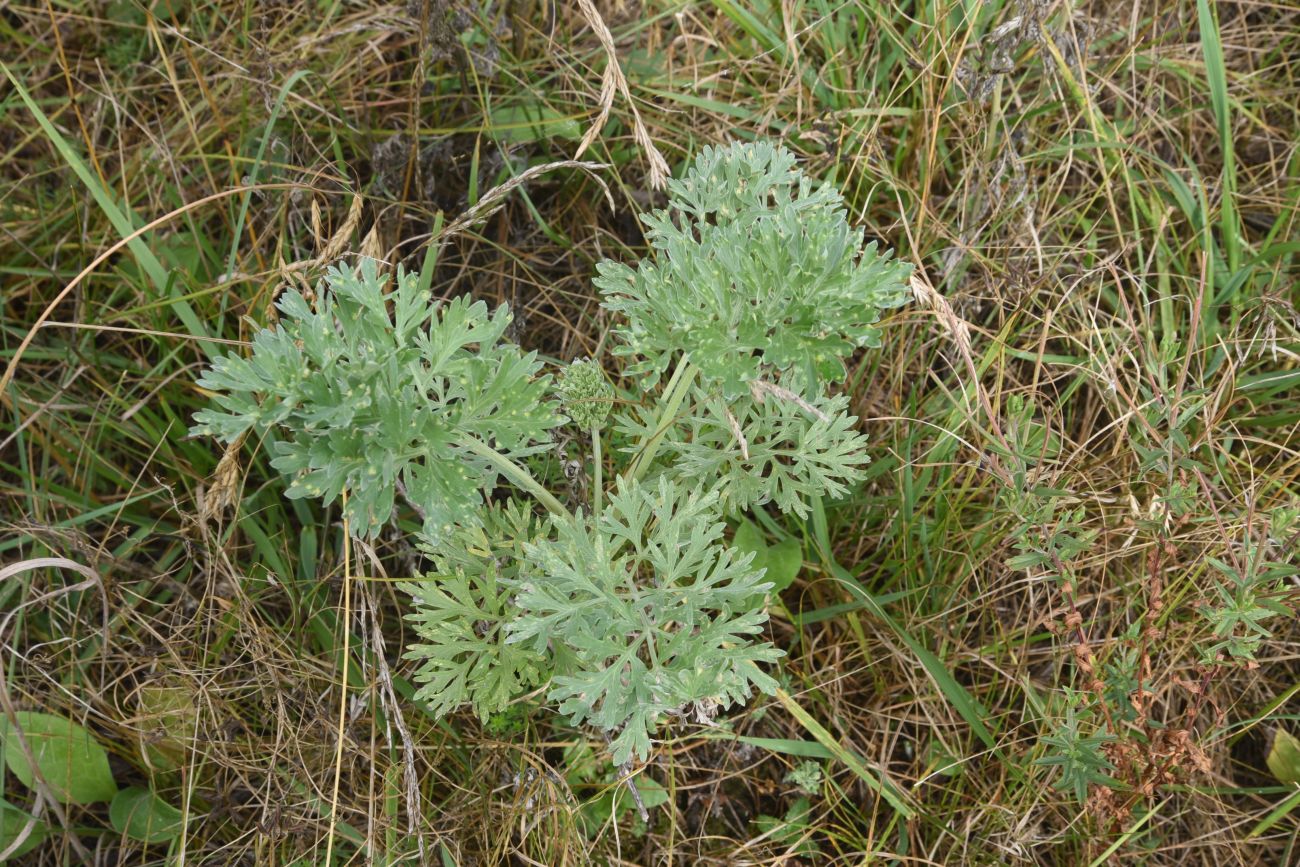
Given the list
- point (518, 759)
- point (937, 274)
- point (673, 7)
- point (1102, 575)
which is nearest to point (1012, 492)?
point (1102, 575)

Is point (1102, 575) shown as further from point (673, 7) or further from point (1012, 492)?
point (673, 7)

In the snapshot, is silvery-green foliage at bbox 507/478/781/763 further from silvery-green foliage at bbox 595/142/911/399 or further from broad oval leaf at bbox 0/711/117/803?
broad oval leaf at bbox 0/711/117/803

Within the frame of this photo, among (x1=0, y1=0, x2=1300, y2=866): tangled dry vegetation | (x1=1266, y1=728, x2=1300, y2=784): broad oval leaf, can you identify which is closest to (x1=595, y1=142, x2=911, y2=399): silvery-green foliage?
(x1=0, y1=0, x2=1300, y2=866): tangled dry vegetation

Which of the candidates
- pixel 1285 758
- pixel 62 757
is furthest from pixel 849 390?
pixel 62 757

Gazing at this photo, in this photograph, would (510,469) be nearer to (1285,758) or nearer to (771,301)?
(771,301)

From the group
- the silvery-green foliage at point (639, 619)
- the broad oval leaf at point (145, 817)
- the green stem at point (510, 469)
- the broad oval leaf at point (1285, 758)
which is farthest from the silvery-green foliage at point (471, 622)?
the broad oval leaf at point (1285, 758)
